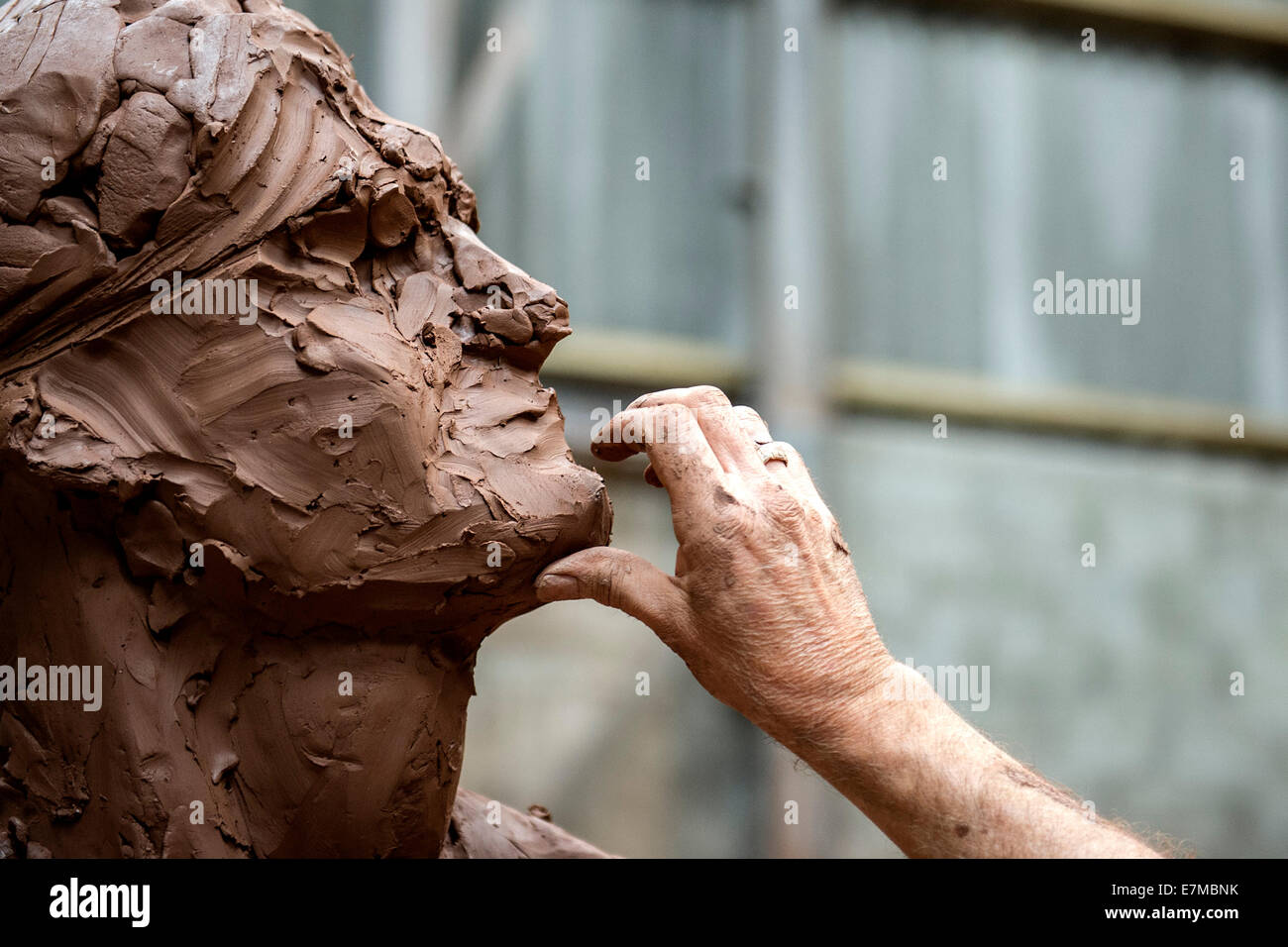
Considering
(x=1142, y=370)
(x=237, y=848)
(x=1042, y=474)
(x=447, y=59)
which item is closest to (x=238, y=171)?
(x=237, y=848)

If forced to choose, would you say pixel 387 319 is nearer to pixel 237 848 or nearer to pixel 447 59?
pixel 237 848

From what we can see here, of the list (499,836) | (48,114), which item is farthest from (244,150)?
(499,836)


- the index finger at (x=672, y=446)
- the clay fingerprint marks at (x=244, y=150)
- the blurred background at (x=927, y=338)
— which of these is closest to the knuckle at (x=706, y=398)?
the index finger at (x=672, y=446)

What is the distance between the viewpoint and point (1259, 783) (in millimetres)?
6566

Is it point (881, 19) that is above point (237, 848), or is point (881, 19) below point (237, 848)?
above

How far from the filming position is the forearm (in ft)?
5.63

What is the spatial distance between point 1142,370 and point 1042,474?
31.7 inches

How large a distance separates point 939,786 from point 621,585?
51 centimetres

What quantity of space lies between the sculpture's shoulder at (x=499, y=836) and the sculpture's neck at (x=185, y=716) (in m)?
0.35

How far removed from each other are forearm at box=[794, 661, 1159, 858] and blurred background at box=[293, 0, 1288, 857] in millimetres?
3766

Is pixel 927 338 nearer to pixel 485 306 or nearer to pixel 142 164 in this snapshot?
pixel 485 306

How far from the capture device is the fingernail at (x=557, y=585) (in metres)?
1.94

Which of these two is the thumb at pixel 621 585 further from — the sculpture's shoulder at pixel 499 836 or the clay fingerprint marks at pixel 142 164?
the clay fingerprint marks at pixel 142 164

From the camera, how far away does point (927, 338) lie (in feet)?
21.1
